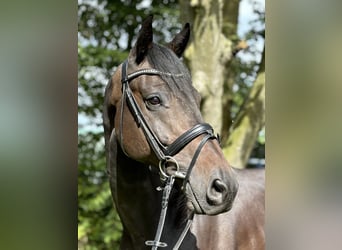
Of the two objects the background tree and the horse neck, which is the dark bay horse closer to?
the horse neck

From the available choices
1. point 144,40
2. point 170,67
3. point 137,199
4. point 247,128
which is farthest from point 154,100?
point 247,128

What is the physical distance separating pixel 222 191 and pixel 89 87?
464cm

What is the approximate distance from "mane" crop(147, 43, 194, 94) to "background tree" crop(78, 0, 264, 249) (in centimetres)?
296

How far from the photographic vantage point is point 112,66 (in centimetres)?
617

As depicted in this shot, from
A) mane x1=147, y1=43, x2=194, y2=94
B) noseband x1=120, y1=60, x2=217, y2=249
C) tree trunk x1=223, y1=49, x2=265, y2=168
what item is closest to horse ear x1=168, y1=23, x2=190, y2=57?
mane x1=147, y1=43, x2=194, y2=94

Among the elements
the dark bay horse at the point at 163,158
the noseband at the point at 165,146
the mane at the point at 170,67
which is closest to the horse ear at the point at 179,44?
the dark bay horse at the point at 163,158

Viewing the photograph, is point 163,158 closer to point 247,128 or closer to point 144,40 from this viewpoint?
point 144,40

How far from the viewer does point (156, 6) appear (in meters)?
6.36

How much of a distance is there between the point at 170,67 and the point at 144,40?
0.16 meters

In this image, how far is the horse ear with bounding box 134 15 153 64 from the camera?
6.02 feet
